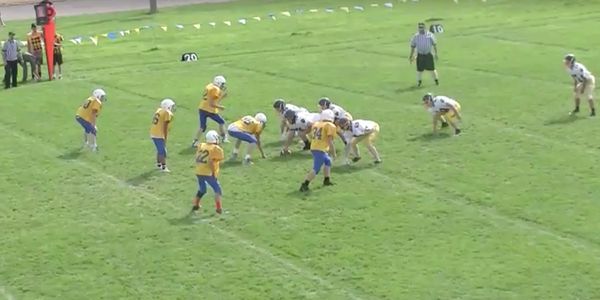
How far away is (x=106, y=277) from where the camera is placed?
16812mm

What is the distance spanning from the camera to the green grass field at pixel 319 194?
16.5 meters

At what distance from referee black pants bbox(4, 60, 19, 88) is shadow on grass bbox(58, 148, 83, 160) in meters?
9.88

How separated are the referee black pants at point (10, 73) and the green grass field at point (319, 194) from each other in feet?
3.40

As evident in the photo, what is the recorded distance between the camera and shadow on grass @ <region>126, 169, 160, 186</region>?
73.0 feet

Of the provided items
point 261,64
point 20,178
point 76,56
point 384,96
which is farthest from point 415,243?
point 76,56

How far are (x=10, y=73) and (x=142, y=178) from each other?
13.6m

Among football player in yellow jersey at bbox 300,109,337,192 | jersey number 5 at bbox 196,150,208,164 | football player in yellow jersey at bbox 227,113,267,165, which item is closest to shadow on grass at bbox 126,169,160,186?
football player in yellow jersey at bbox 227,113,267,165

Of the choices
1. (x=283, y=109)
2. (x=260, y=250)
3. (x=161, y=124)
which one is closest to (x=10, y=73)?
(x=161, y=124)

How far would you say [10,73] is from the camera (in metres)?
34.2

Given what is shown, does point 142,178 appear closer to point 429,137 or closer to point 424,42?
point 429,137

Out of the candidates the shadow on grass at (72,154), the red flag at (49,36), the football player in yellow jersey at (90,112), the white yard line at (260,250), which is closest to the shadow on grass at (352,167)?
the white yard line at (260,250)

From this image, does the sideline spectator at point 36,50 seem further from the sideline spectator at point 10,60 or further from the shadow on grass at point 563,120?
the shadow on grass at point 563,120

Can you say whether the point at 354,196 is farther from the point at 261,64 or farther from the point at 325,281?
the point at 261,64

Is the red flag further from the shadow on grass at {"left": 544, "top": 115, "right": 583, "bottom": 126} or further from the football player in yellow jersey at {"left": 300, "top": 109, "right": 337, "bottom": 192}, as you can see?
the shadow on grass at {"left": 544, "top": 115, "right": 583, "bottom": 126}
